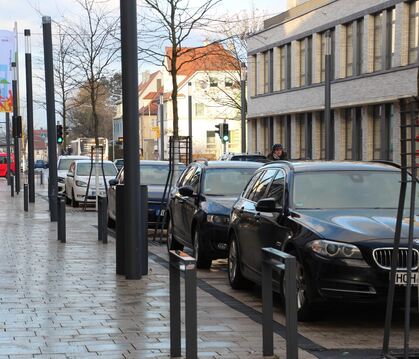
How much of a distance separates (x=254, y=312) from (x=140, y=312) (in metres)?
1.17

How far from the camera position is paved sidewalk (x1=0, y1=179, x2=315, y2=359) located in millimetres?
6812

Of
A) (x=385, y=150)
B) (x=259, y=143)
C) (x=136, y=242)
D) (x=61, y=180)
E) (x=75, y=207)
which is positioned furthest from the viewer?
(x=259, y=143)

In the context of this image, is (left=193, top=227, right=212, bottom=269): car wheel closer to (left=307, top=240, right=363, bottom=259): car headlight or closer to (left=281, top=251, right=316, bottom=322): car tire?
(left=281, top=251, right=316, bottom=322): car tire

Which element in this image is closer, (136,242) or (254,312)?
(254,312)

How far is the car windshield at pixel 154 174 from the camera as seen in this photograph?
20219 mm

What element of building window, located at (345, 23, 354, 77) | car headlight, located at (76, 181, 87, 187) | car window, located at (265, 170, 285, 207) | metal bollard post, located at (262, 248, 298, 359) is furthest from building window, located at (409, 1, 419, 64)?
metal bollard post, located at (262, 248, 298, 359)

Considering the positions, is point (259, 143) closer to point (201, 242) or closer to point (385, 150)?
point (385, 150)

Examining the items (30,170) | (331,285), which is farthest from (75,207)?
(331,285)

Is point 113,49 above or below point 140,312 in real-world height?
above

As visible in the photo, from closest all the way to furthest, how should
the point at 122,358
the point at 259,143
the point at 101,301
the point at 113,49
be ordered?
the point at 122,358 < the point at 101,301 < the point at 113,49 < the point at 259,143

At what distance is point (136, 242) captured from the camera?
35.8ft

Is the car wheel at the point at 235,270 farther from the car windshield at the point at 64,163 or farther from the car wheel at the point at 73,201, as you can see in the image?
the car windshield at the point at 64,163

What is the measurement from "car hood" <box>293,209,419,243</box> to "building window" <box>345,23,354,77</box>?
1344 inches

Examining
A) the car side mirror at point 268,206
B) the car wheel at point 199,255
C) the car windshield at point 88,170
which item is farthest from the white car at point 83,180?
the car side mirror at point 268,206
